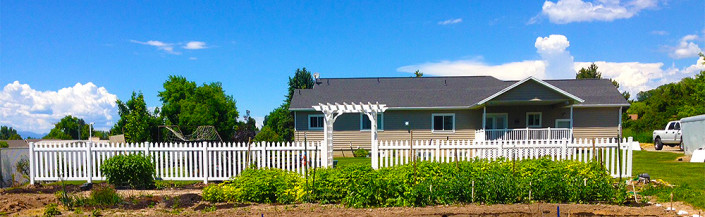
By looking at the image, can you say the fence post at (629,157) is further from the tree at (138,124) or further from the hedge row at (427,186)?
the tree at (138,124)

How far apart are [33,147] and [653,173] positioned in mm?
15996

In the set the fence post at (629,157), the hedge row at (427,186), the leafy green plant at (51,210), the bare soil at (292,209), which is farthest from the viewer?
the fence post at (629,157)

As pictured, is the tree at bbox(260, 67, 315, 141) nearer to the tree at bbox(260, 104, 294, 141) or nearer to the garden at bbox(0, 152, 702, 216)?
the tree at bbox(260, 104, 294, 141)

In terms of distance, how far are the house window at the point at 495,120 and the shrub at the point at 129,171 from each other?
1656cm

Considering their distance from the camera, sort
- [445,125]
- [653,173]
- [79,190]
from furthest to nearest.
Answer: [445,125] < [653,173] < [79,190]

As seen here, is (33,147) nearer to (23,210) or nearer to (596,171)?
(23,210)

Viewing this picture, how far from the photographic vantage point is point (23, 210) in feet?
25.1

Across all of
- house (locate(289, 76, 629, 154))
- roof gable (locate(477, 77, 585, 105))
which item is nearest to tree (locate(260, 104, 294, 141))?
house (locate(289, 76, 629, 154))

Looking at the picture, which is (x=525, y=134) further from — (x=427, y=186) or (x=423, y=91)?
(x=427, y=186)

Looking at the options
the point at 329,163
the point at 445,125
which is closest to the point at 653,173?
the point at 329,163

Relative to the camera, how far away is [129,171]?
386 inches

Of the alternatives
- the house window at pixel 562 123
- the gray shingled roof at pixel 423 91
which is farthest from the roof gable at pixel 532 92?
the house window at pixel 562 123

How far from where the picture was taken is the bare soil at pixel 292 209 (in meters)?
6.82

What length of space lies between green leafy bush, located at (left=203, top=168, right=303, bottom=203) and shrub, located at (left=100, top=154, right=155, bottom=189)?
8.02 ft
